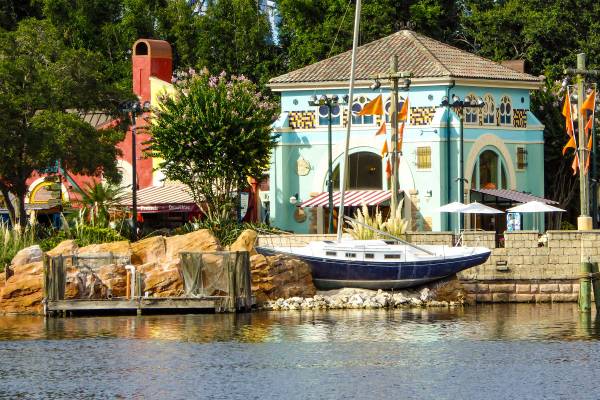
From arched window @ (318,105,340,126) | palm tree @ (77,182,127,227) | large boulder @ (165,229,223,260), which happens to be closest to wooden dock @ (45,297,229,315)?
large boulder @ (165,229,223,260)

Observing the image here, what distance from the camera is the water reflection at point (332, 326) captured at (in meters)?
46.4

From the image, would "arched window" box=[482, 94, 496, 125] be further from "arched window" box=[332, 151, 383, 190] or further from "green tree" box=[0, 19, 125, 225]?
"green tree" box=[0, 19, 125, 225]

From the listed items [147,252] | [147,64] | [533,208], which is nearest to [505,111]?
[533,208]

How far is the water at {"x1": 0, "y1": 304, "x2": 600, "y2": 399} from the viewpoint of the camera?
Result: 123ft

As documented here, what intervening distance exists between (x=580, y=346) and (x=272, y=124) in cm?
3053

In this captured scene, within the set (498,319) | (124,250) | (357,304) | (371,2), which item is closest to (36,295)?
(124,250)

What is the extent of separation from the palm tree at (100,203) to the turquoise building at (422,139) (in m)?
7.14

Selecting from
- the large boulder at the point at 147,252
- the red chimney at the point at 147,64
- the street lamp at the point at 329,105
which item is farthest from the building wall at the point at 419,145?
the large boulder at the point at 147,252

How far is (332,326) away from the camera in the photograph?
49.1m

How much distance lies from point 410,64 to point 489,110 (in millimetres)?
3961

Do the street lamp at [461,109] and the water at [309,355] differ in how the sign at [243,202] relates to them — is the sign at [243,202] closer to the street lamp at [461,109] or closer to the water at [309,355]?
the street lamp at [461,109]

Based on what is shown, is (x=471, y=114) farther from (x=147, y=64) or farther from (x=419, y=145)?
(x=147, y=64)

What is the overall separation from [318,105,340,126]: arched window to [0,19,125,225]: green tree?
929 cm

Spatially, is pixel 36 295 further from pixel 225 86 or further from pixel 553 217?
pixel 553 217
